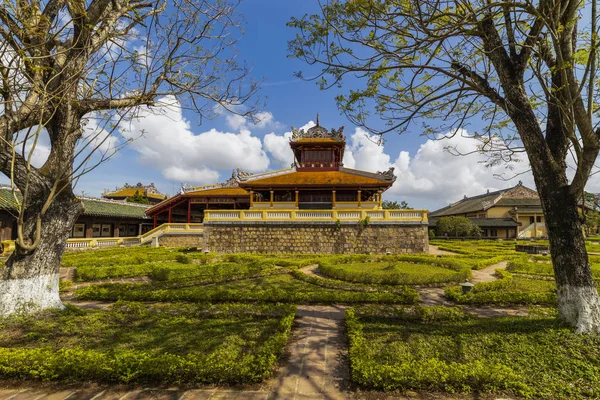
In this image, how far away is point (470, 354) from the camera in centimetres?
433

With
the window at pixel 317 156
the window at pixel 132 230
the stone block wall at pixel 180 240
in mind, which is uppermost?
the window at pixel 317 156

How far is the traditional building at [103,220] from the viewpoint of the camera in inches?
811

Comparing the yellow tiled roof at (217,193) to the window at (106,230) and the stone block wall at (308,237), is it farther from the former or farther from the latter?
the stone block wall at (308,237)

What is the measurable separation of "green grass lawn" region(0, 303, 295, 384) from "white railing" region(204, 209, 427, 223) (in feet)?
40.0

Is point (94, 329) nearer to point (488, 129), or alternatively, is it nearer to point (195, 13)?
point (195, 13)

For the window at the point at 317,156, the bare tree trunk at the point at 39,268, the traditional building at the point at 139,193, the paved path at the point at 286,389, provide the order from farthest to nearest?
the traditional building at the point at 139,193 → the window at the point at 317,156 → the bare tree trunk at the point at 39,268 → the paved path at the point at 286,389

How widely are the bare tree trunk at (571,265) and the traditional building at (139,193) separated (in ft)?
163

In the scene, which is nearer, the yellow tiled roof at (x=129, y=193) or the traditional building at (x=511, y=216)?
the traditional building at (x=511, y=216)

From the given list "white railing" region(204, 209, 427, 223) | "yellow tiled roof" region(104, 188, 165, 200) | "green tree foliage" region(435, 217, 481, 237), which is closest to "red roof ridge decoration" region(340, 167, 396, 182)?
"white railing" region(204, 209, 427, 223)

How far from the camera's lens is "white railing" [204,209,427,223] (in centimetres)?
1833

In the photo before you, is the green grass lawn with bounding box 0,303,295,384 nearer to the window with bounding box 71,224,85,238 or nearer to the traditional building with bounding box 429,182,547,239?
the window with bounding box 71,224,85,238

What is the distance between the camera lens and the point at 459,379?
11.6 ft

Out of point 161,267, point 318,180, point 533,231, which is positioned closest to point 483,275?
point 161,267


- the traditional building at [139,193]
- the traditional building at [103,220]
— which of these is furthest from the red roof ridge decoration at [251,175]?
the traditional building at [139,193]
